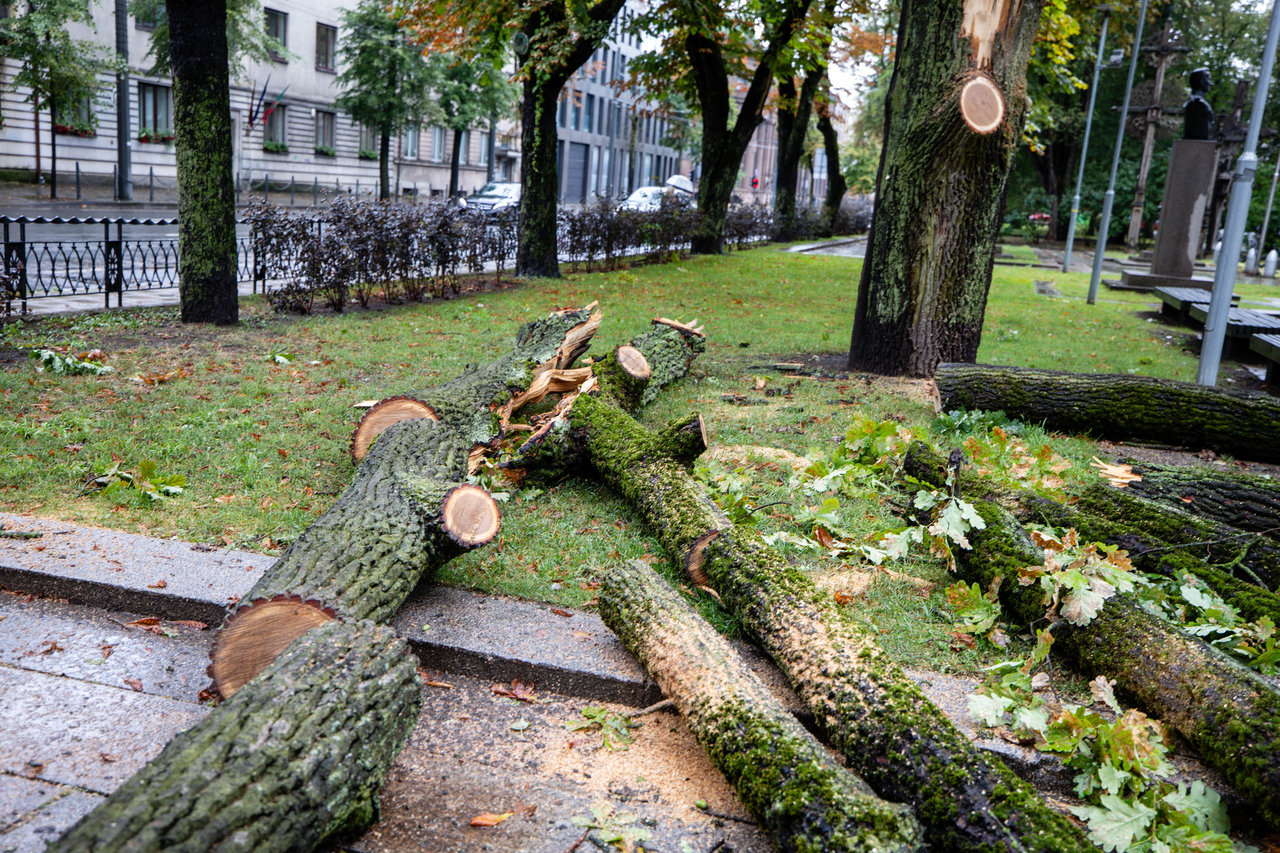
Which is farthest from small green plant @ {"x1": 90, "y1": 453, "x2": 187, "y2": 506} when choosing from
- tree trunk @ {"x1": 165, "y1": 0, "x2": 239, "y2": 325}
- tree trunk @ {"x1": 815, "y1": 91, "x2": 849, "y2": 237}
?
tree trunk @ {"x1": 815, "y1": 91, "x2": 849, "y2": 237}

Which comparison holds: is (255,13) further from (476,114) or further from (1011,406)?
(1011,406)

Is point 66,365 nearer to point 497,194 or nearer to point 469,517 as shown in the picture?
point 469,517

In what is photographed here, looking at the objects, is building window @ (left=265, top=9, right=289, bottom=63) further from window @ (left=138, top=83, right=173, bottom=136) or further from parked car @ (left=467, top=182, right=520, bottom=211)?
parked car @ (left=467, top=182, right=520, bottom=211)

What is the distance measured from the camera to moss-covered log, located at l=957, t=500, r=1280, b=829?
2.65m

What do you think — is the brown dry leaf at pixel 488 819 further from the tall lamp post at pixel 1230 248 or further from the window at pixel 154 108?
the window at pixel 154 108

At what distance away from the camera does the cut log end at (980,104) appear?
24.7 ft

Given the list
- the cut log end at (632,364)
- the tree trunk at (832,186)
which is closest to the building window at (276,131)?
the tree trunk at (832,186)

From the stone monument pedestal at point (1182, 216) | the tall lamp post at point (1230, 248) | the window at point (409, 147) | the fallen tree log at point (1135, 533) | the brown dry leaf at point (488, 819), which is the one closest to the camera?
the brown dry leaf at point (488, 819)

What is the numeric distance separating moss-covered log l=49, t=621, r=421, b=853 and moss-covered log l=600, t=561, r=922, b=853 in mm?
825

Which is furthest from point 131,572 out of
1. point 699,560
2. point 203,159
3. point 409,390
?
point 203,159

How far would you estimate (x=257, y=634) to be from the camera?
2.88 meters

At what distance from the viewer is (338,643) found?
2.69 metres

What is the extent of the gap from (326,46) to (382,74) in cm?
935

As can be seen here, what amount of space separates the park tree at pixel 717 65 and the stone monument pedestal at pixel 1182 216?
823 centimetres
